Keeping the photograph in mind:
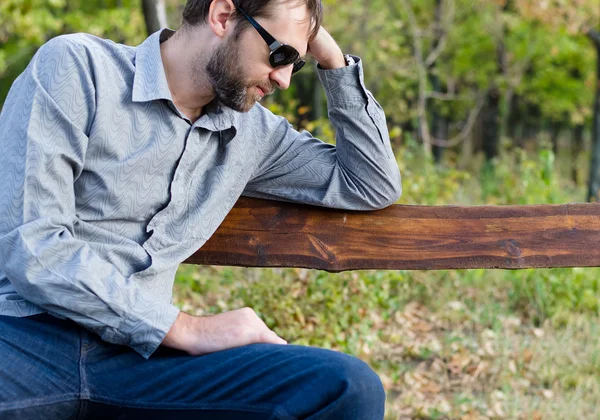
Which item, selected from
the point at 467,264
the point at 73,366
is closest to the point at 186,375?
the point at 73,366

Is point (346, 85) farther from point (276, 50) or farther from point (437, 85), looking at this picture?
point (437, 85)

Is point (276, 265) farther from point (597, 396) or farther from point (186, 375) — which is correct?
point (597, 396)

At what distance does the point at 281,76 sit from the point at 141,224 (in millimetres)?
585

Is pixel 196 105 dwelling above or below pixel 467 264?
above

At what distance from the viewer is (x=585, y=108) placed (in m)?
21.8

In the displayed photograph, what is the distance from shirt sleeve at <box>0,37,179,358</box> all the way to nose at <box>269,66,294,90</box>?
54cm

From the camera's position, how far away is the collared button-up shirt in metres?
1.94

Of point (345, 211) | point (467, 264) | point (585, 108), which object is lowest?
point (585, 108)

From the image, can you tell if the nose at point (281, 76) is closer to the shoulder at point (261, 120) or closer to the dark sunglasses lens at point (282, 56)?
the dark sunglasses lens at point (282, 56)

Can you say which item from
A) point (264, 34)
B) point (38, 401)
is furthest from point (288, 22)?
point (38, 401)

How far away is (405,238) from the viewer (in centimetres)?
265

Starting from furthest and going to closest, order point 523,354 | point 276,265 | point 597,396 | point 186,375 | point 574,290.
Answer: point 574,290
point 523,354
point 597,396
point 276,265
point 186,375

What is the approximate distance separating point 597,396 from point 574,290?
1.38m

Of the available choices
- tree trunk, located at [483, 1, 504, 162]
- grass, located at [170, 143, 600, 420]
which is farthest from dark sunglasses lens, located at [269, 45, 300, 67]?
tree trunk, located at [483, 1, 504, 162]
